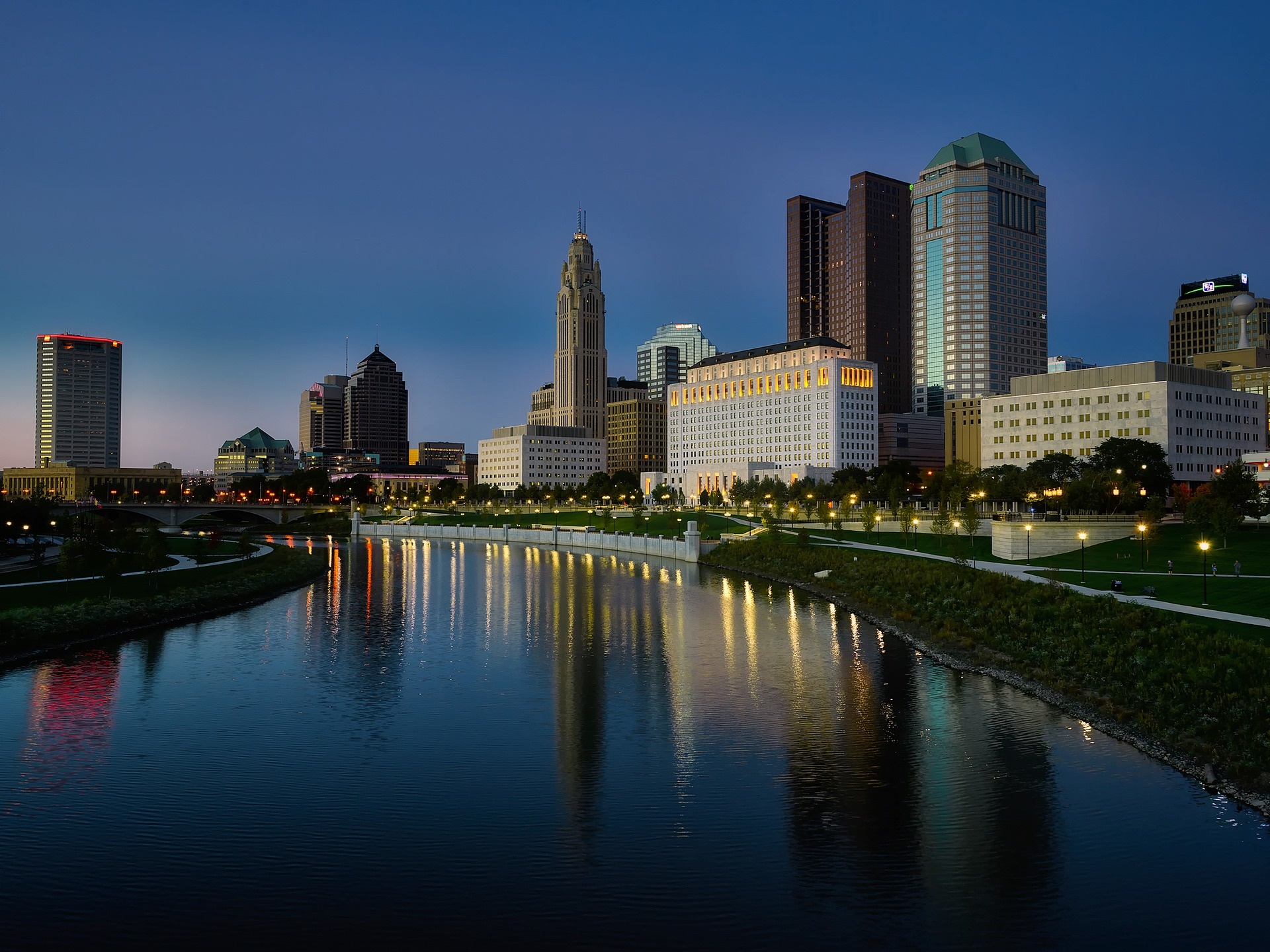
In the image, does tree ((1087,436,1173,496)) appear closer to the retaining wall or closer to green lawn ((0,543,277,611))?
the retaining wall

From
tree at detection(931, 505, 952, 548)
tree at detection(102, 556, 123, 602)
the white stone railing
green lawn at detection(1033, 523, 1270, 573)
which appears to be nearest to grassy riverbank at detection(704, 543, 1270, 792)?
Result: green lawn at detection(1033, 523, 1270, 573)

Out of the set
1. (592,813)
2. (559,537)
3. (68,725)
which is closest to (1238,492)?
(592,813)

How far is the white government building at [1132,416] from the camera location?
146 meters

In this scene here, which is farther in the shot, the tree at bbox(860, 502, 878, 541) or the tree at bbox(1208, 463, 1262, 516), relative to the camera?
the tree at bbox(860, 502, 878, 541)

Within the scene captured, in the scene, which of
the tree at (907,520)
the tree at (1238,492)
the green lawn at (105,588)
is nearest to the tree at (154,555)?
the green lawn at (105,588)

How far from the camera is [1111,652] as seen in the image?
34031 mm

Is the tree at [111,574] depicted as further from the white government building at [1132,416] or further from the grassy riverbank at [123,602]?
the white government building at [1132,416]

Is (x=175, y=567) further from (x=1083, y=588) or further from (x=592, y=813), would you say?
(x=1083, y=588)

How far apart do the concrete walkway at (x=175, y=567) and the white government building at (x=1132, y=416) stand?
123188mm

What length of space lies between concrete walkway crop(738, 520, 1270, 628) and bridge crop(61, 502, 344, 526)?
118 meters

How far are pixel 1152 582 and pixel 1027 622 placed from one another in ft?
40.1

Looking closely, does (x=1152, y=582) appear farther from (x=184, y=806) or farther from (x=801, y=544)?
(x=184, y=806)

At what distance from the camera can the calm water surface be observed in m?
16.9

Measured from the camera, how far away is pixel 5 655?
3959cm
